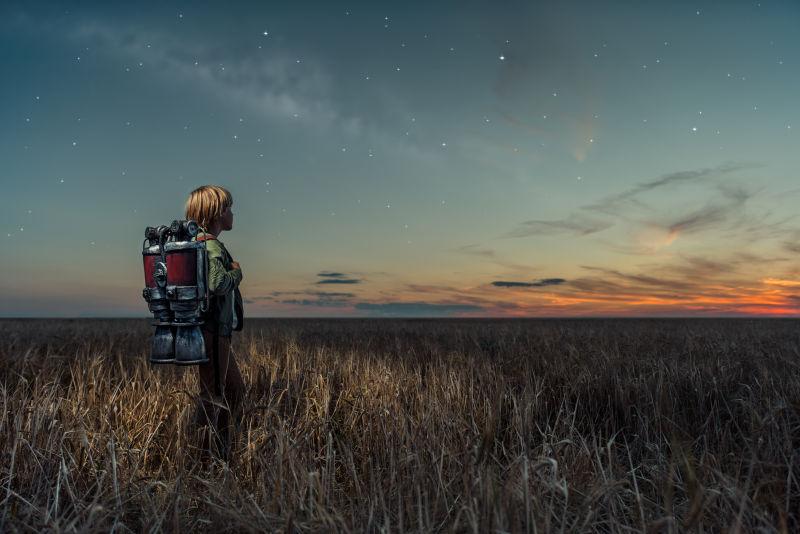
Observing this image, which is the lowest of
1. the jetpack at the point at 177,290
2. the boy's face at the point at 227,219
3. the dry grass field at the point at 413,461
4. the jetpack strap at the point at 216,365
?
→ the dry grass field at the point at 413,461

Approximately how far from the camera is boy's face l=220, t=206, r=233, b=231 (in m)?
3.75

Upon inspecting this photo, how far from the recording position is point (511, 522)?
84.7 inches

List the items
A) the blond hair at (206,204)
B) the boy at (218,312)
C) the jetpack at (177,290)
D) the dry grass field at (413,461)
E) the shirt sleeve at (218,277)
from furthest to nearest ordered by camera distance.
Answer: the blond hair at (206,204), the boy at (218,312), the shirt sleeve at (218,277), the jetpack at (177,290), the dry grass field at (413,461)

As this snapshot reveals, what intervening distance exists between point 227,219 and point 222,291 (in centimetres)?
62

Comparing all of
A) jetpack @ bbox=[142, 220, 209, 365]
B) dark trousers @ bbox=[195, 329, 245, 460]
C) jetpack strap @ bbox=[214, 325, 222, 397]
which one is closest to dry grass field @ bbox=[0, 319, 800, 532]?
dark trousers @ bbox=[195, 329, 245, 460]

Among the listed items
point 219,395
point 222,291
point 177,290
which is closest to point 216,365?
point 219,395

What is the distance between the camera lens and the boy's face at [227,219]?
12.3 feet

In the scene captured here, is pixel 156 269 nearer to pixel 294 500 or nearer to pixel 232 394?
pixel 232 394

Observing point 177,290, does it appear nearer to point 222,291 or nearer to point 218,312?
point 222,291

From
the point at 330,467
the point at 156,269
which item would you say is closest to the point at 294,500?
the point at 330,467

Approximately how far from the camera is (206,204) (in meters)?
3.68

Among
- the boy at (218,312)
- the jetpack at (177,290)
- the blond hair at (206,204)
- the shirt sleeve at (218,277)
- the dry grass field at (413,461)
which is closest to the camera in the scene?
the dry grass field at (413,461)

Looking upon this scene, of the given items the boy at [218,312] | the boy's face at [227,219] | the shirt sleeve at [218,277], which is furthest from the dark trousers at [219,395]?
the boy's face at [227,219]

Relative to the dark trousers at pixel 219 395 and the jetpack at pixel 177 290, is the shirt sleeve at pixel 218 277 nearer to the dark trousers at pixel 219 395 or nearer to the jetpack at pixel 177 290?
the jetpack at pixel 177 290
